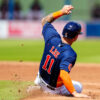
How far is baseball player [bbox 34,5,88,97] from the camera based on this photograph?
575 cm

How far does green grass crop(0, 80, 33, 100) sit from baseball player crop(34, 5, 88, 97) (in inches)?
17.2

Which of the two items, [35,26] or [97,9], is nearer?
[35,26]

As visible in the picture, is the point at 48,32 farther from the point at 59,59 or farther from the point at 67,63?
the point at 67,63

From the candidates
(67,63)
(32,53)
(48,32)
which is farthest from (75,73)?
(32,53)

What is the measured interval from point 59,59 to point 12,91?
1417mm

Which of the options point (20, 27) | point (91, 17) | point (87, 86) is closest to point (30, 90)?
point (87, 86)

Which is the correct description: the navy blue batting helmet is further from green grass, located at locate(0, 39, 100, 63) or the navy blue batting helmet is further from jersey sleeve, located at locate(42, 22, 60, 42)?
green grass, located at locate(0, 39, 100, 63)

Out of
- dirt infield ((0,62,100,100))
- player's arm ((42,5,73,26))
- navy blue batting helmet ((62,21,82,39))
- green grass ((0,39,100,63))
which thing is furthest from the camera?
green grass ((0,39,100,63))

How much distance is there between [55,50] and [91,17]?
1290 inches

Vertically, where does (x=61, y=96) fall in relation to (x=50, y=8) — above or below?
above

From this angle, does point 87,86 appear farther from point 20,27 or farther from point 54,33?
point 20,27

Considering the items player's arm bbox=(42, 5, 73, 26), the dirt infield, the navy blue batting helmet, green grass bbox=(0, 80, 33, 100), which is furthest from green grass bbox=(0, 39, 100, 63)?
the navy blue batting helmet

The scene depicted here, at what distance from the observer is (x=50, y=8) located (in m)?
38.2

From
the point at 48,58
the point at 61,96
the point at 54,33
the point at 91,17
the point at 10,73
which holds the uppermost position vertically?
the point at 54,33
